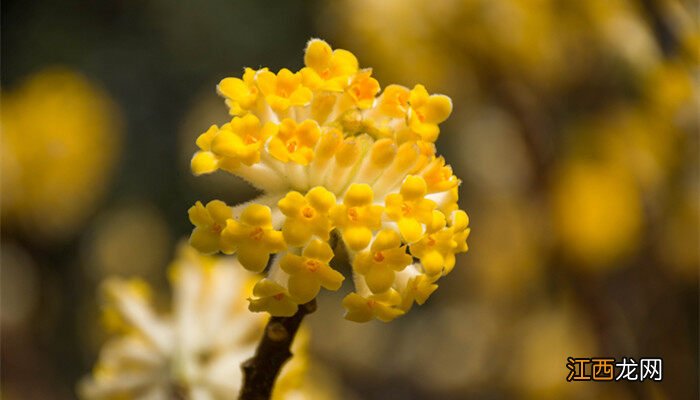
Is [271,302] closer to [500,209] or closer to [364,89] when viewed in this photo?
[364,89]

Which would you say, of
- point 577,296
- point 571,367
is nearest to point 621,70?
point 577,296

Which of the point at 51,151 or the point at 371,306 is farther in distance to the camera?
the point at 51,151

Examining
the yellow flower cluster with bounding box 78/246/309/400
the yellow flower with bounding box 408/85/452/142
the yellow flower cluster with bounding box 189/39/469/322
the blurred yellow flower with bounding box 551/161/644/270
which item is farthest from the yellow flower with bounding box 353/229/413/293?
the blurred yellow flower with bounding box 551/161/644/270

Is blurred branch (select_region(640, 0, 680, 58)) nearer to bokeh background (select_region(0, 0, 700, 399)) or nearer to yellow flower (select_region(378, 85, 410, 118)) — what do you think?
bokeh background (select_region(0, 0, 700, 399))

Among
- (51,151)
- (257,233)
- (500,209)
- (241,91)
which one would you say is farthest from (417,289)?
(51,151)
